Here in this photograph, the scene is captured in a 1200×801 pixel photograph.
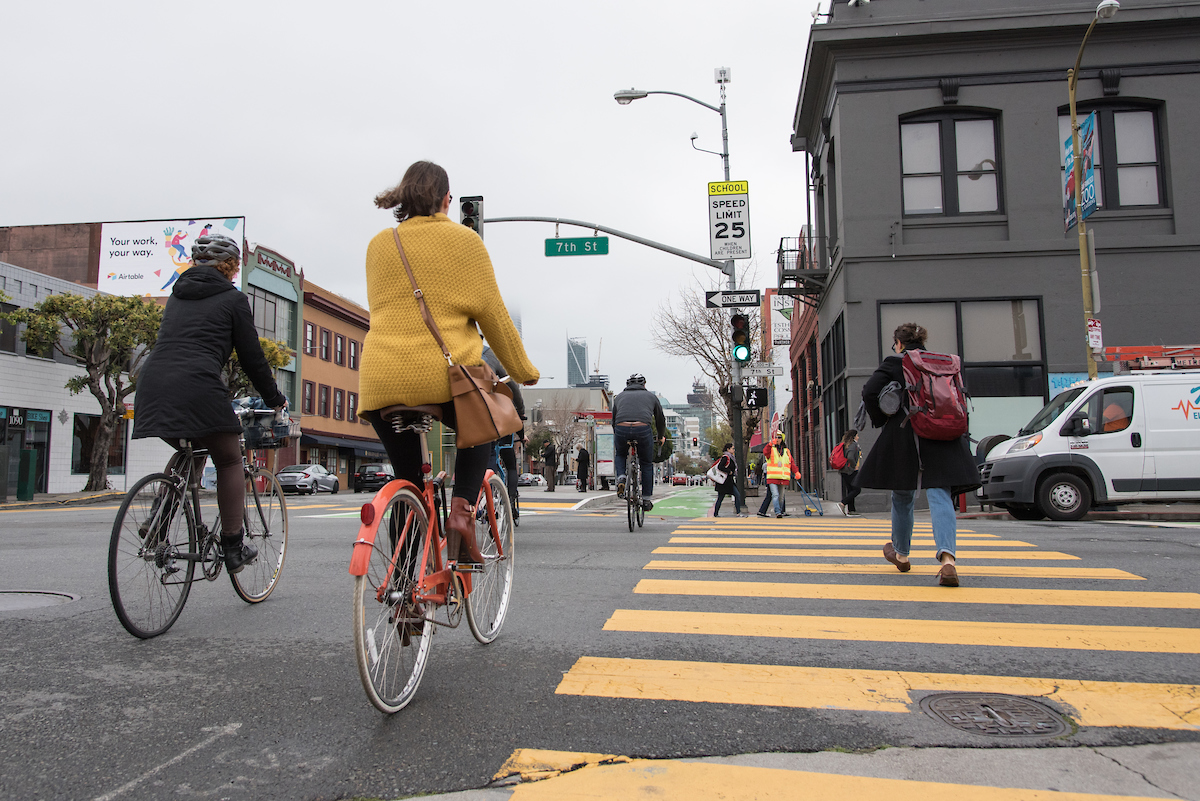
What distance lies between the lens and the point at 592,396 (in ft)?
403

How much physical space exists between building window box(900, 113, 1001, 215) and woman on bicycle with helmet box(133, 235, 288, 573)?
18.6 meters

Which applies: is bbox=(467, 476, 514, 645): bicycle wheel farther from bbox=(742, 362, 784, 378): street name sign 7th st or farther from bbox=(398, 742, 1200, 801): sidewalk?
bbox=(742, 362, 784, 378): street name sign 7th st

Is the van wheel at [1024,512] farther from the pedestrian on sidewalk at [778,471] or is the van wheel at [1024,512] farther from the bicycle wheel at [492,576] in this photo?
the bicycle wheel at [492,576]

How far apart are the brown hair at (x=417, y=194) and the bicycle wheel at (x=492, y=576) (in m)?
1.23

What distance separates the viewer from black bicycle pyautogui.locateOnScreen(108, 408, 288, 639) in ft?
12.6

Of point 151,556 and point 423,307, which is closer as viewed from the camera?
point 423,307

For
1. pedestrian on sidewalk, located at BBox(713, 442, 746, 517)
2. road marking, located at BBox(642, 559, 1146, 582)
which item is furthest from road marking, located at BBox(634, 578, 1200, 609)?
pedestrian on sidewalk, located at BBox(713, 442, 746, 517)

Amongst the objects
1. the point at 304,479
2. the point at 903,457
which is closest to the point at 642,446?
the point at 903,457

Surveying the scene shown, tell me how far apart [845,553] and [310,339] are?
1862 inches

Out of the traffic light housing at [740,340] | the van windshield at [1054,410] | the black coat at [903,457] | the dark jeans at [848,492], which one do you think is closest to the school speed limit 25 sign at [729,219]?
the traffic light housing at [740,340]

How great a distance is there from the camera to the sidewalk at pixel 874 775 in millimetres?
2270

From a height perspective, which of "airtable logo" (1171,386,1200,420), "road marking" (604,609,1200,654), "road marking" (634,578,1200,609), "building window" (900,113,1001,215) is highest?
"building window" (900,113,1001,215)

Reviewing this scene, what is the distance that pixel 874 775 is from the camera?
7.86 ft

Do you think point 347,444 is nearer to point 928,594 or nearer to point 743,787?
point 928,594
